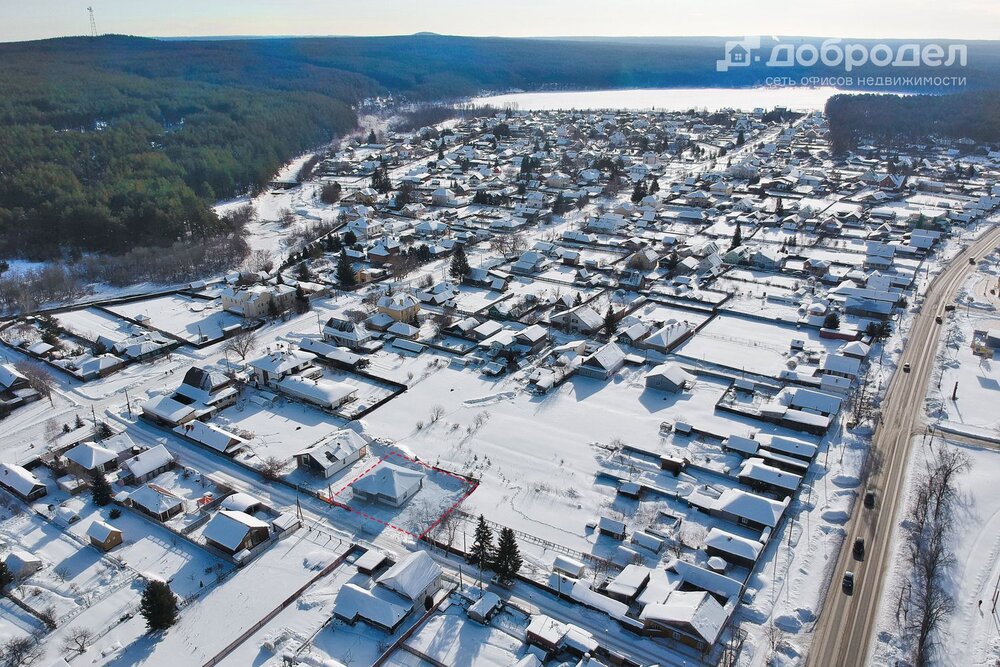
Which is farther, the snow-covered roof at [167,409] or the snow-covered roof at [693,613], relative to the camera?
the snow-covered roof at [167,409]

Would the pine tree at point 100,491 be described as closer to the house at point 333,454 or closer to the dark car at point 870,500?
the house at point 333,454

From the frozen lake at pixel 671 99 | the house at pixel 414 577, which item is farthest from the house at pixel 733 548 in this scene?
the frozen lake at pixel 671 99

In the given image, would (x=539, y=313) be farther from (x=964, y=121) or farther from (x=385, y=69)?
(x=385, y=69)

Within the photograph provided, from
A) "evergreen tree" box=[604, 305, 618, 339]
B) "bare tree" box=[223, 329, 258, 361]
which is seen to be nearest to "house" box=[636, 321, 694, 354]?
"evergreen tree" box=[604, 305, 618, 339]

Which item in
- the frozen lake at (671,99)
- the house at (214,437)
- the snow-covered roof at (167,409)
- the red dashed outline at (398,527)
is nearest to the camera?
the red dashed outline at (398,527)

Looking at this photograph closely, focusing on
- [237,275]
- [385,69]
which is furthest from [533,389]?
[385,69]

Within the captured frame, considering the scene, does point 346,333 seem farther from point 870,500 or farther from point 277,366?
point 870,500
